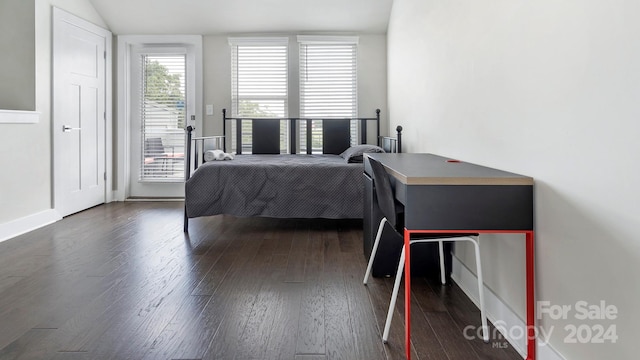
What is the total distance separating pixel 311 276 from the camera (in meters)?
2.39

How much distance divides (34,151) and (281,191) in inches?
85.6

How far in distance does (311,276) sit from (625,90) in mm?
1766

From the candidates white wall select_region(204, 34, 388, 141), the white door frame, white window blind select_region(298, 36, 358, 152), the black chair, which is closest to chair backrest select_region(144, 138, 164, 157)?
the white door frame

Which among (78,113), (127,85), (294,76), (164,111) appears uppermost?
(294,76)

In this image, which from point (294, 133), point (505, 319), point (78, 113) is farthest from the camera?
point (294, 133)

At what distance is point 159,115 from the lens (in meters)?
5.01

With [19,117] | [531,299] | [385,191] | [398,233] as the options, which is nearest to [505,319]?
[531,299]

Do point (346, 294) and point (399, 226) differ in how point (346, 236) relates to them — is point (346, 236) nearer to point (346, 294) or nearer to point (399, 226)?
point (346, 294)

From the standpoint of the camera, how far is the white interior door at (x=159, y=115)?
4984 millimetres

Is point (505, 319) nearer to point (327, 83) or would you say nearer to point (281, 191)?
point (281, 191)

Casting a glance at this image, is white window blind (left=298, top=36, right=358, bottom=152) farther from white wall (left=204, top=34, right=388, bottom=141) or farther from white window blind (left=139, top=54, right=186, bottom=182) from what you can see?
white window blind (left=139, top=54, right=186, bottom=182)

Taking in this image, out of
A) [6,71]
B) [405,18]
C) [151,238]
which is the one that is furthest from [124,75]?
[405,18]

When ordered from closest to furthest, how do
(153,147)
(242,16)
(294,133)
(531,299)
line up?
1. (531,299)
2. (242,16)
3. (294,133)
4. (153,147)

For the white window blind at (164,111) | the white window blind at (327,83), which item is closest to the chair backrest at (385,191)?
the white window blind at (327,83)
